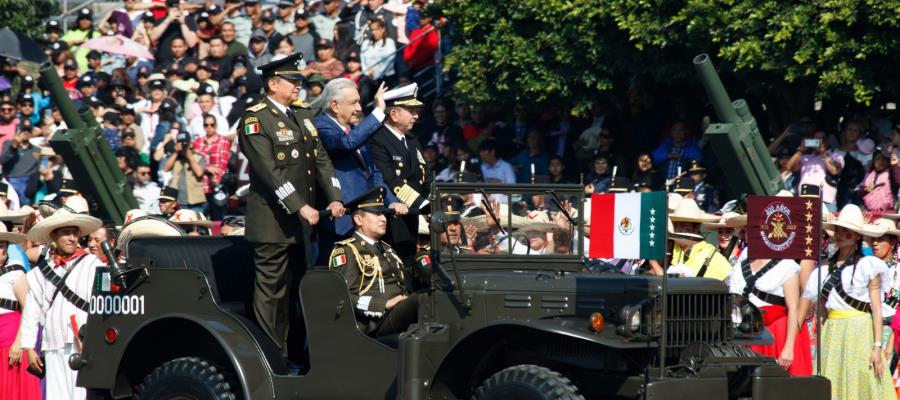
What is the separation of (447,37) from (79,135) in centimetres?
491

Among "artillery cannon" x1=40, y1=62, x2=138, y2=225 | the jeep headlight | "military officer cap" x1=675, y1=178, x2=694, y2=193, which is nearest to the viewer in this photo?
the jeep headlight

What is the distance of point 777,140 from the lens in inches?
677

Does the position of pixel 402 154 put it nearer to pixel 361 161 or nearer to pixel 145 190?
pixel 361 161

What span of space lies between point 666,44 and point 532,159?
8.89 ft

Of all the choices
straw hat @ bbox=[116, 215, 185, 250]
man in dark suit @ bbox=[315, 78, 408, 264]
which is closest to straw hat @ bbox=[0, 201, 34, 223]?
straw hat @ bbox=[116, 215, 185, 250]

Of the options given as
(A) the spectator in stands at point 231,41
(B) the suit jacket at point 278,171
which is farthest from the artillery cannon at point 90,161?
(B) the suit jacket at point 278,171

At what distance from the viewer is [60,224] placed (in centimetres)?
1229

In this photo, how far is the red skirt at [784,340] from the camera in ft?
39.9

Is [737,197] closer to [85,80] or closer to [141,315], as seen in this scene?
[141,315]

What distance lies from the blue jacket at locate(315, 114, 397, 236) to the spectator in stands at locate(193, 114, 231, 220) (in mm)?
9955

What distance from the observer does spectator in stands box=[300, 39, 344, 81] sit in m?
22.1

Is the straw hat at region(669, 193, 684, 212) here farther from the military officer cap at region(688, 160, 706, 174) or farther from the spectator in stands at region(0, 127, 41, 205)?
the spectator in stands at region(0, 127, 41, 205)

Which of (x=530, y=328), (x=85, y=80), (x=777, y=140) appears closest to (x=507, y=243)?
(x=530, y=328)

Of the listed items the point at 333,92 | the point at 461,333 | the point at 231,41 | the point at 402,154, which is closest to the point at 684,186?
the point at 402,154
